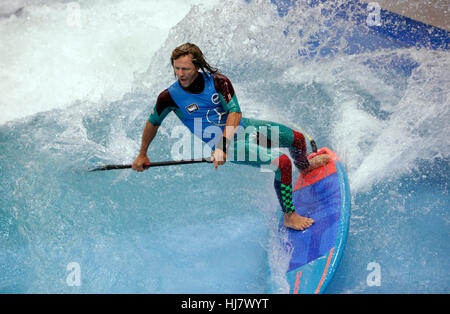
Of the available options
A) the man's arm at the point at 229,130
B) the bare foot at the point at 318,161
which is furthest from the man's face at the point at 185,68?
the bare foot at the point at 318,161

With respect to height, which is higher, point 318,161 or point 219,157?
point 318,161

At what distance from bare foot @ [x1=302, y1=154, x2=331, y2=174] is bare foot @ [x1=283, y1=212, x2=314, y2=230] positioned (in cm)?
44

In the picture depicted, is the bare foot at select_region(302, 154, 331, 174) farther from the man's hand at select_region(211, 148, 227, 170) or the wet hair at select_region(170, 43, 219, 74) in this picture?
the wet hair at select_region(170, 43, 219, 74)

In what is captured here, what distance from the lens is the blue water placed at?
239cm

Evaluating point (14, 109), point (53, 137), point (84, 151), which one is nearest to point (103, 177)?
point (84, 151)

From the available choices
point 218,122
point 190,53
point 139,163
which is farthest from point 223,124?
point 139,163

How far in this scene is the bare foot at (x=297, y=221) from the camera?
2361 mm

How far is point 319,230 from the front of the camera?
7.48 feet

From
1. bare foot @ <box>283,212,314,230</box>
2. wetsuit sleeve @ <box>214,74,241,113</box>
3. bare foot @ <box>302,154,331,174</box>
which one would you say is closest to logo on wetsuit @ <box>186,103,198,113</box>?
wetsuit sleeve @ <box>214,74,241,113</box>

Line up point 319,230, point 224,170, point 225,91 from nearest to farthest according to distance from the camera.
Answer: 1. point 225,91
2. point 319,230
3. point 224,170

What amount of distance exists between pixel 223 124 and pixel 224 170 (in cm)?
90

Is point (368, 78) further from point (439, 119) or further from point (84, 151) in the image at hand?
point (84, 151)

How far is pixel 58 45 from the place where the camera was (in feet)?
15.1

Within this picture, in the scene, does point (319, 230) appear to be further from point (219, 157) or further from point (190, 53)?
point (190, 53)
